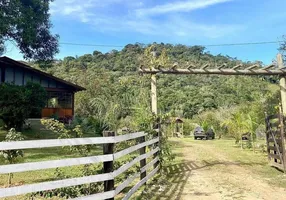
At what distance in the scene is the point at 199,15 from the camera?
18.9 metres

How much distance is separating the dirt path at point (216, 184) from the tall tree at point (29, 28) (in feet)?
32.9

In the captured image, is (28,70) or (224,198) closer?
(224,198)

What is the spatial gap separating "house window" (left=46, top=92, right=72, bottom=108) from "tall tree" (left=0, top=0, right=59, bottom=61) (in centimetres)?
808

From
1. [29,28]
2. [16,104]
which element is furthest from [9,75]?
[29,28]

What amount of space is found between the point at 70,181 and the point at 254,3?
591 inches

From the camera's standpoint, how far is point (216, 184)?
664 cm

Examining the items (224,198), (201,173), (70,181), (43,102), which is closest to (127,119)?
(201,173)

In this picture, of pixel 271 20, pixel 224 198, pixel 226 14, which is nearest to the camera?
pixel 224 198

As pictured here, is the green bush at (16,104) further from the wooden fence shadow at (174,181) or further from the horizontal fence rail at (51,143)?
the horizontal fence rail at (51,143)

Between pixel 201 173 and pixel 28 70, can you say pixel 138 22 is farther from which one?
pixel 201 173

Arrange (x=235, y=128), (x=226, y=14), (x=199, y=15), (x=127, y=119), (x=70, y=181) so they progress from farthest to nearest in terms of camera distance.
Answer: (x=199, y=15), (x=226, y=14), (x=235, y=128), (x=127, y=119), (x=70, y=181)

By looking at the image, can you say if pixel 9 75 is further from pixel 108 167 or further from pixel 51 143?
pixel 51 143

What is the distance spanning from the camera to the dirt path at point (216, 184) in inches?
219

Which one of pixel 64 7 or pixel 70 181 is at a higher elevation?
pixel 64 7
